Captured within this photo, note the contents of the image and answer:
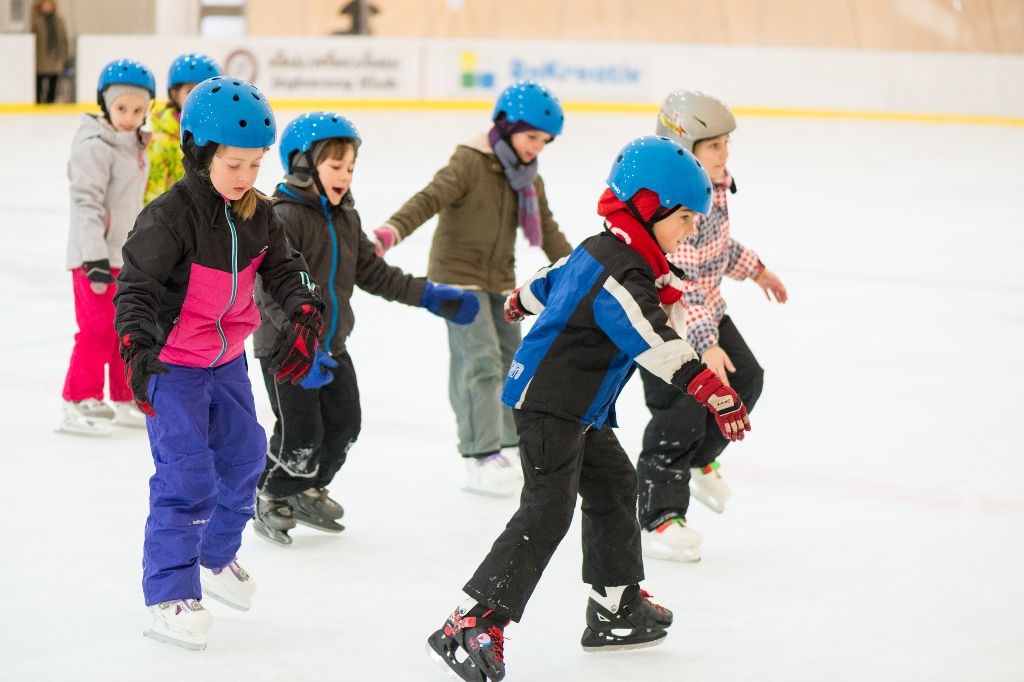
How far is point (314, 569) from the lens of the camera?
3664 mm

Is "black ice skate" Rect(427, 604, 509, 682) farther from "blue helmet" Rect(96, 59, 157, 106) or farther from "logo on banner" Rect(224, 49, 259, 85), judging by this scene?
"logo on banner" Rect(224, 49, 259, 85)

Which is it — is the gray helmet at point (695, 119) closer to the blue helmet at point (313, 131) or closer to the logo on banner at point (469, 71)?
the blue helmet at point (313, 131)

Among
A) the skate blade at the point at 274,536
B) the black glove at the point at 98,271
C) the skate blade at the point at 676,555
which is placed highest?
the black glove at the point at 98,271

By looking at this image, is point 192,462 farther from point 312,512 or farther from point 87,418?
point 87,418

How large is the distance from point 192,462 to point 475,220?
5.61ft

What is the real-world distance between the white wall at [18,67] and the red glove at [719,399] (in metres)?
15.4

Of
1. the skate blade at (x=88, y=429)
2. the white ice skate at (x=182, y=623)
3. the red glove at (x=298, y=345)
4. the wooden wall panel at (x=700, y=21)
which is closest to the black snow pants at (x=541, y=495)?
the red glove at (x=298, y=345)

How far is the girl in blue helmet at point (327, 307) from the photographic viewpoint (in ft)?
12.1

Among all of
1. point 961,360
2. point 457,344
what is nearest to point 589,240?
point 457,344

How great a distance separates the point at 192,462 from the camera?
3.03 meters

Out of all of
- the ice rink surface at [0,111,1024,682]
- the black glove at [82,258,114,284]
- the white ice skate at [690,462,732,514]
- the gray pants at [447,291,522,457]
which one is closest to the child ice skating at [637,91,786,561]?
the ice rink surface at [0,111,1024,682]

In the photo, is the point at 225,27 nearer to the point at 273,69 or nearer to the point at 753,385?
the point at 273,69

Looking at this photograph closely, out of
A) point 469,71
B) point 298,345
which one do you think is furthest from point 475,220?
point 469,71

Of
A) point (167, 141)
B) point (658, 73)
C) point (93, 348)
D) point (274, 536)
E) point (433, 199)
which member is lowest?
point (274, 536)
